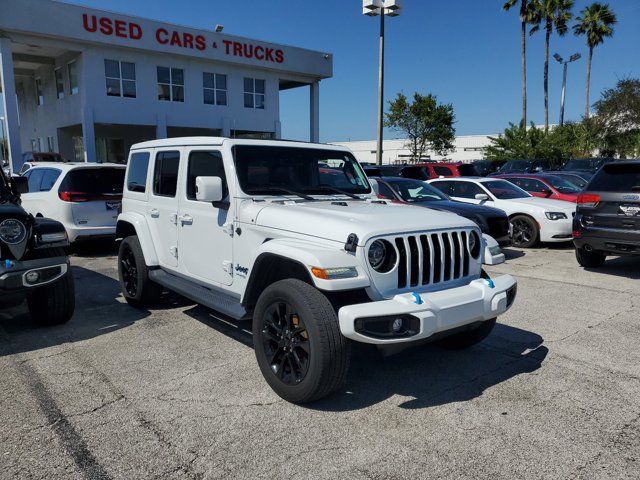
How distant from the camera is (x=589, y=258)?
834 cm

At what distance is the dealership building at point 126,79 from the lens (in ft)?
68.3

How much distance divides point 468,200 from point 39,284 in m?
8.43

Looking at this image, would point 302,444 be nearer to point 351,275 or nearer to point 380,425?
point 380,425

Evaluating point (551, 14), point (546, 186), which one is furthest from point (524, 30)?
point (546, 186)

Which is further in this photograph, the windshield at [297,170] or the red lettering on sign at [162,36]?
the red lettering on sign at [162,36]

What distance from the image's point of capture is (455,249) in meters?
3.87

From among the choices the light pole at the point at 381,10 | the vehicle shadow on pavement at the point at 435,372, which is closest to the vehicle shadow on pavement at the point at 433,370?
the vehicle shadow on pavement at the point at 435,372

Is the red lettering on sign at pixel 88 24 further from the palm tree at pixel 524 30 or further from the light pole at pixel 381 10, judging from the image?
the palm tree at pixel 524 30

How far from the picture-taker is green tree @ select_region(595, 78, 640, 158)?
1486 inches

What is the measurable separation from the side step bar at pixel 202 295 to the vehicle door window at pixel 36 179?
5.48 meters

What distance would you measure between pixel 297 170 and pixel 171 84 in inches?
868

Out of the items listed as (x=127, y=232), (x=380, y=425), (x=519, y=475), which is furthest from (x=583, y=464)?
(x=127, y=232)

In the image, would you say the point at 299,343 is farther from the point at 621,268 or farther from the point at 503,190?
the point at 503,190

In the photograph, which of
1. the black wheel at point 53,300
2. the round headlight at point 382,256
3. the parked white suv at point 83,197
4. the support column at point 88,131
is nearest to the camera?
the round headlight at point 382,256
